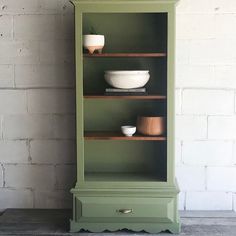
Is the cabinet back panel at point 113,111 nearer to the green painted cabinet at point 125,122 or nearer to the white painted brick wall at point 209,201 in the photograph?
the green painted cabinet at point 125,122

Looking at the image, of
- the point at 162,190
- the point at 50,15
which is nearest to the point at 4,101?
the point at 50,15

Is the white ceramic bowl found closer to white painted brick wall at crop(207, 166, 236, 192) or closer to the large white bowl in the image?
the large white bowl

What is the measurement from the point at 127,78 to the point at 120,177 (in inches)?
24.8

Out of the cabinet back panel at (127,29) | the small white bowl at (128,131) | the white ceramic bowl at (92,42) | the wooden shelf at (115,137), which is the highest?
the cabinet back panel at (127,29)

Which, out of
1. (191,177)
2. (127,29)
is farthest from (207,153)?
(127,29)

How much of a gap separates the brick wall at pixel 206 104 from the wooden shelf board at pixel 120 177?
335 millimetres

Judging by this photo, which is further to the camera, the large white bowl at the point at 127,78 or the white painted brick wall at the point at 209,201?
the white painted brick wall at the point at 209,201

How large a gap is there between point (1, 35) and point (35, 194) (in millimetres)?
1129

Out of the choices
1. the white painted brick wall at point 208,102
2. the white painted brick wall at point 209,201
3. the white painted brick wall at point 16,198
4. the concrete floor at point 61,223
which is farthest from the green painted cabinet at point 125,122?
the white painted brick wall at point 16,198

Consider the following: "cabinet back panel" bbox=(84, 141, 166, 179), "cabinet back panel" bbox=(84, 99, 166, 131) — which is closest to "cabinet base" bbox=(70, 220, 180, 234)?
"cabinet back panel" bbox=(84, 141, 166, 179)

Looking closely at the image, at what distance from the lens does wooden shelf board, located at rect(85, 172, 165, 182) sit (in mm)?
2496

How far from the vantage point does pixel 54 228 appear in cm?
248

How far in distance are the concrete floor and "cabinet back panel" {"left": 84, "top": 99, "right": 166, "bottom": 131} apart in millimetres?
648

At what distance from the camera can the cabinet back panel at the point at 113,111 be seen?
2.71 metres
